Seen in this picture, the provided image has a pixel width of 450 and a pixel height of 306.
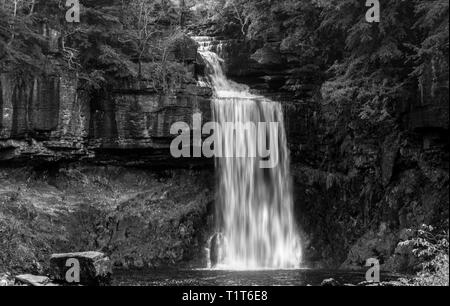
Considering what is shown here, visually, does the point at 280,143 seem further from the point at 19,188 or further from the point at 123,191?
the point at 19,188

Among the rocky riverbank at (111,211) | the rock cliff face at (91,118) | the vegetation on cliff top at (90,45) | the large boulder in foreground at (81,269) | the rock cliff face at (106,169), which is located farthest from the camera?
the rock cliff face at (91,118)

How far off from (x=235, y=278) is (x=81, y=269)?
443 centimetres

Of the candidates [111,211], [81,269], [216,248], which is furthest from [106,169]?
[81,269]

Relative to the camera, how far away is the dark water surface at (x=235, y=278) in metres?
14.9

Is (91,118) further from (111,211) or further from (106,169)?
(111,211)

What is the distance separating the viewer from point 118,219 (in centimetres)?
2167

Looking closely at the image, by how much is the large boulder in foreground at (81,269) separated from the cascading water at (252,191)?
7736 mm

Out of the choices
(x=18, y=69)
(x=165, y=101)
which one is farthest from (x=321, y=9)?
(x=18, y=69)
